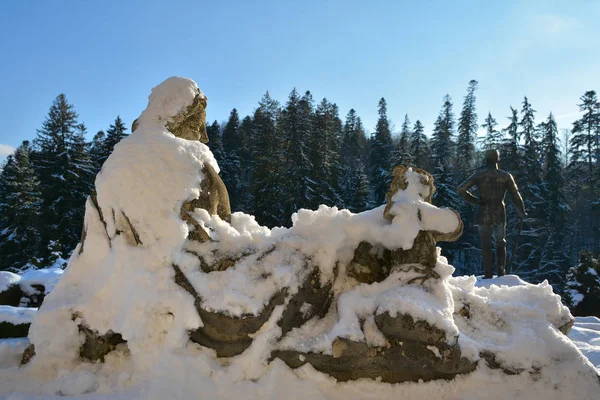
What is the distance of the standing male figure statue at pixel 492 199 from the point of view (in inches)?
316

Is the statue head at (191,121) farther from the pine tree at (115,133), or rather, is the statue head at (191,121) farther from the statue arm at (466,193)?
the pine tree at (115,133)

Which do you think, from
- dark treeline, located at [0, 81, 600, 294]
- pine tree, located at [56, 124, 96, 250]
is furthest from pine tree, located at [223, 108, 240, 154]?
pine tree, located at [56, 124, 96, 250]

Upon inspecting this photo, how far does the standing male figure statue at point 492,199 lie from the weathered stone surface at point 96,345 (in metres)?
6.63

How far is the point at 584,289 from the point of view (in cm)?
955

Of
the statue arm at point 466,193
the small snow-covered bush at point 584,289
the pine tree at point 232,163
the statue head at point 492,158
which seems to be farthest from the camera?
the pine tree at point 232,163

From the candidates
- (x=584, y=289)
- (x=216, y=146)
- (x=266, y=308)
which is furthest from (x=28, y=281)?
(x=216, y=146)

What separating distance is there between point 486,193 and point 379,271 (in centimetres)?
537

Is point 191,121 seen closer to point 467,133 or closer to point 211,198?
point 211,198

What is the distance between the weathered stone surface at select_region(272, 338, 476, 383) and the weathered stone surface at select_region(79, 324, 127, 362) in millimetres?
1508

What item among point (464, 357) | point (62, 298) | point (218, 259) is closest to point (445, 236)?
point (464, 357)

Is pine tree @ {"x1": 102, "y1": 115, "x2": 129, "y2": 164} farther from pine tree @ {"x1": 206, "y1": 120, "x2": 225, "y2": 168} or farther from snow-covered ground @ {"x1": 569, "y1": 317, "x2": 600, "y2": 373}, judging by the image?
snow-covered ground @ {"x1": 569, "y1": 317, "x2": 600, "y2": 373}

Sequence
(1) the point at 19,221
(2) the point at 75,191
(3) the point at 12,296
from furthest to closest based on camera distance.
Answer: (2) the point at 75,191, (1) the point at 19,221, (3) the point at 12,296

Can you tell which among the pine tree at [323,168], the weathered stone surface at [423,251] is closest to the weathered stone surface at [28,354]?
the weathered stone surface at [423,251]

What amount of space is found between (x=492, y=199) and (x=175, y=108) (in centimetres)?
641
